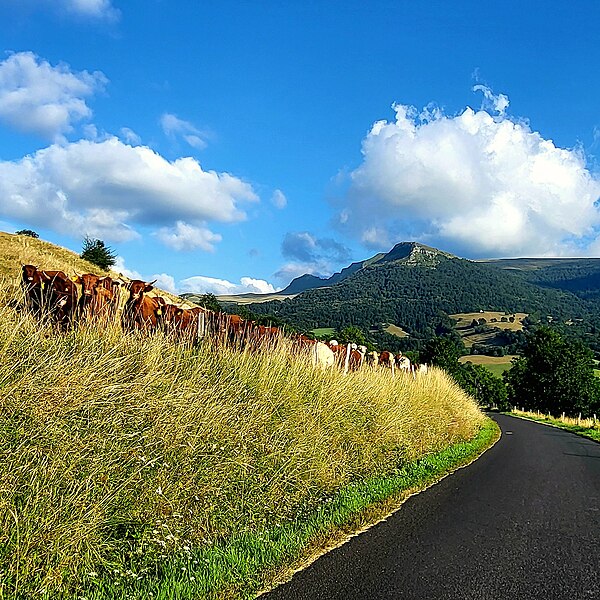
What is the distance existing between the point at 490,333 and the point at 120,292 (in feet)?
535

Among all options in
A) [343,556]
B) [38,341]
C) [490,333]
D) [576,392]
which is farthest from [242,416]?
[490,333]

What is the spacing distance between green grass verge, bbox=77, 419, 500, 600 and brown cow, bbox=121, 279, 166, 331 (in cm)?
299

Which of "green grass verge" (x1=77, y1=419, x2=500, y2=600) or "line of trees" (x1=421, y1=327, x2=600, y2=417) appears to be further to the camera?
"line of trees" (x1=421, y1=327, x2=600, y2=417)

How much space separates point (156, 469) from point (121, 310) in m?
2.85

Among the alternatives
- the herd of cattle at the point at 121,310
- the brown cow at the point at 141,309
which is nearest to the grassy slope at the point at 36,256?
the herd of cattle at the point at 121,310

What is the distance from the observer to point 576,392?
67750mm

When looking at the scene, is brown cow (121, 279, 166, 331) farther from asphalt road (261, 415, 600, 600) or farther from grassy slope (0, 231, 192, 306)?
grassy slope (0, 231, 192, 306)

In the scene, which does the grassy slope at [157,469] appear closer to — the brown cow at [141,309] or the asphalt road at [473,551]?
the asphalt road at [473,551]

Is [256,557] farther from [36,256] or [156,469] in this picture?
[36,256]

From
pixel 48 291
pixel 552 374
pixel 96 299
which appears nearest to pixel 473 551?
pixel 96 299

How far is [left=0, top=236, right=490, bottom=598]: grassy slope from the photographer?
3828mm

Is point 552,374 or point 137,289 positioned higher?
point 552,374

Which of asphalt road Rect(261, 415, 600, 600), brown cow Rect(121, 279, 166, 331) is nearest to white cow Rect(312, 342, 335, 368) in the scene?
asphalt road Rect(261, 415, 600, 600)

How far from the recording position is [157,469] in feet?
15.9
